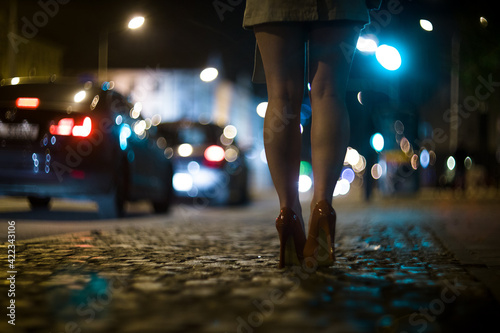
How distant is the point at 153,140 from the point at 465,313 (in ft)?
29.5

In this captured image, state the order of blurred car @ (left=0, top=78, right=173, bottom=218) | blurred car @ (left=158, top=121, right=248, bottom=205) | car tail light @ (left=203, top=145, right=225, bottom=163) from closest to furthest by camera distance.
Result: blurred car @ (left=0, top=78, right=173, bottom=218)
blurred car @ (left=158, top=121, right=248, bottom=205)
car tail light @ (left=203, top=145, right=225, bottom=163)

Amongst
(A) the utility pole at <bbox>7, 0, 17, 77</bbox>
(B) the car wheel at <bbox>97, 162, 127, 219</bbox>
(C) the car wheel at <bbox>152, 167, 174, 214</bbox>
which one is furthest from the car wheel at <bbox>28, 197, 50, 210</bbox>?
(A) the utility pole at <bbox>7, 0, 17, 77</bbox>

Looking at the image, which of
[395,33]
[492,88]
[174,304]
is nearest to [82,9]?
[492,88]

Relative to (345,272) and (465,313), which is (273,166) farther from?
(465,313)

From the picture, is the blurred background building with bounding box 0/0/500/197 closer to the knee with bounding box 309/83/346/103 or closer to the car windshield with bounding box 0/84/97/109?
the knee with bounding box 309/83/346/103

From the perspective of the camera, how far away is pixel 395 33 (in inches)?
194

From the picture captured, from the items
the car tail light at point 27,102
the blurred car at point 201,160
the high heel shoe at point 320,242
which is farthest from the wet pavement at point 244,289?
the blurred car at point 201,160

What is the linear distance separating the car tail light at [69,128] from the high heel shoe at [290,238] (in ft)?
17.0

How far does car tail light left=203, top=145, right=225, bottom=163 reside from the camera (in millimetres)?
13797

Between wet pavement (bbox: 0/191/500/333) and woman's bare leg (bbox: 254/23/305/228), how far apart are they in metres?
0.50

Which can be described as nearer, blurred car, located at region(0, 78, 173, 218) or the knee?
the knee

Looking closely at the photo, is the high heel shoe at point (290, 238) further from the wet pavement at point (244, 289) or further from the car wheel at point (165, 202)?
the car wheel at point (165, 202)

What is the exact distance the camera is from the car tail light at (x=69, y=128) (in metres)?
8.34

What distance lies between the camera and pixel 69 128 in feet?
27.5
